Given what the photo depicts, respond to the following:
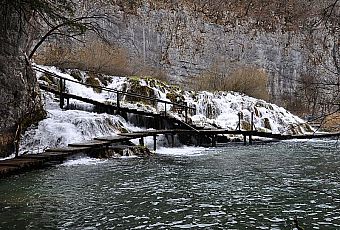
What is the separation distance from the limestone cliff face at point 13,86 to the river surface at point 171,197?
180cm

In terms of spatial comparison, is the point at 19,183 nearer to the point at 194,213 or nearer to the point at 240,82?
the point at 194,213

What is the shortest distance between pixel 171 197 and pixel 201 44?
33.2 metres

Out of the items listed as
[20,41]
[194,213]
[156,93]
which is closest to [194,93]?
[156,93]

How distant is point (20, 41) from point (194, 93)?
13478mm

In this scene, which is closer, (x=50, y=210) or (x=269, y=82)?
(x=50, y=210)

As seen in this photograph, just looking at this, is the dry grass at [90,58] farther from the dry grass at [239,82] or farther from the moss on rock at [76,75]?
the dry grass at [239,82]

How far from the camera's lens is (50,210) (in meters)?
6.14

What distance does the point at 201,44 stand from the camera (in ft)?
129

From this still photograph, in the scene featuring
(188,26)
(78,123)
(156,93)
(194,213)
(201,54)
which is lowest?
(194,213)

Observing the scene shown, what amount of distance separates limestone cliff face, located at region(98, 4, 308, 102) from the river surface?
25.6m

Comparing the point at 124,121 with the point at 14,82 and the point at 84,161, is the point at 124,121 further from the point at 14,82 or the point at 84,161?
the point at 14,82

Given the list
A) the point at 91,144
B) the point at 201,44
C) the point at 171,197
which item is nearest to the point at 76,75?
the point at 91,144

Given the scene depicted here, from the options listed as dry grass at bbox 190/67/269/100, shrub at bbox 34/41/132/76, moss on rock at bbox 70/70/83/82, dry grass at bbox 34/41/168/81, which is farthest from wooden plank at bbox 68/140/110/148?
dry grass at bbox 190/67/269/100

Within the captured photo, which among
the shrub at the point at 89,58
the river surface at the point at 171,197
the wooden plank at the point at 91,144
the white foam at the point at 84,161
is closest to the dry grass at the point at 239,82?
the shrub at the point at 89,58
